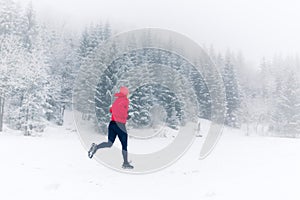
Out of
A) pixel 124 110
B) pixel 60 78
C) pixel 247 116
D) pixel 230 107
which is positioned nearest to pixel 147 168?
pixel 124 110

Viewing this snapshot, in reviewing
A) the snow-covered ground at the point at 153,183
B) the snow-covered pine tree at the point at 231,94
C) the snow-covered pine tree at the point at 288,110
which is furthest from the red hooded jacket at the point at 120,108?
the snow-covered pine tree at the point at 288,110

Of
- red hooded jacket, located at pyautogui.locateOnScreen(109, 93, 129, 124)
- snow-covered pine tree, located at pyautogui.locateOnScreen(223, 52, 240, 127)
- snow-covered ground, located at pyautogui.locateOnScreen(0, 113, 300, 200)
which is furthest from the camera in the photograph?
snow-covered pine tree, located at pyautogui.locateOnScreen(223, 52, 240, 127)

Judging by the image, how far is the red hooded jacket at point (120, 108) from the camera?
7.11 metres

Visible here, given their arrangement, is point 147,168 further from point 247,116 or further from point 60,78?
point 247,116

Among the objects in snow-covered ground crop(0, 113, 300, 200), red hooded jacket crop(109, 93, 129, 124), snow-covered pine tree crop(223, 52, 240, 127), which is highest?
snow-covered pine tree crop(223, 52, 240, 127)

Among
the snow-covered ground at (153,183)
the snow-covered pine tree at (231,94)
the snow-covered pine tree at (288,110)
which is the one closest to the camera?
the snow-covered ground at (153,183)

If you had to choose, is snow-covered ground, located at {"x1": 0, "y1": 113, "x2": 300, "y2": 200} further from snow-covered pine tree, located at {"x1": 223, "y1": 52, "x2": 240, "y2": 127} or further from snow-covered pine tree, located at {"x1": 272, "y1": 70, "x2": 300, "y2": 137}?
snow-covered pine tree, located at {"x1": 272, "y1": 70, "x2": 300, "y2": 137}

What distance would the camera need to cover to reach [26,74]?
41094mm

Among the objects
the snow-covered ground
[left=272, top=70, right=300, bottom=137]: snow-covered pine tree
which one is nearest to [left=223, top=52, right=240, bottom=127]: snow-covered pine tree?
[left=272, top=70, right=300, bottom=137]: snow-covered pine tree

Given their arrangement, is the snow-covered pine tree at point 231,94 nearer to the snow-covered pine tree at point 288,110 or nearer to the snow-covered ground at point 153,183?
the snow-covered pine tree at point 288,110

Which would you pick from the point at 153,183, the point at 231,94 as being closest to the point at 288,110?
the point at 231,94

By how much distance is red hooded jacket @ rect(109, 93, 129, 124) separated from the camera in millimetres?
7105

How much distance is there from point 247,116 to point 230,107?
67.4 ft

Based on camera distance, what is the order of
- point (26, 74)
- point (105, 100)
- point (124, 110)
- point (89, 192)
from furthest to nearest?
point (26, 74) → point (105, 100) → point (89, 192) → point (124, 110)
